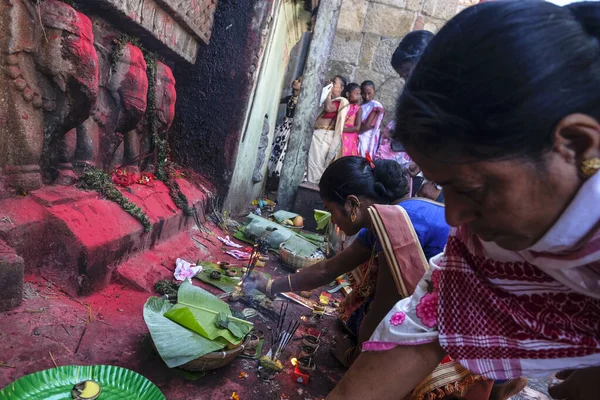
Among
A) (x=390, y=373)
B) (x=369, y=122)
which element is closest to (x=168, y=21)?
(x=390, y=373)

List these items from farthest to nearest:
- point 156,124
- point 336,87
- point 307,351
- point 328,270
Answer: point 336,87 → point 156,124 → point 328,270 → point 307,351

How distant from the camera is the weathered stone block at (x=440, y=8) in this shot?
930 cm

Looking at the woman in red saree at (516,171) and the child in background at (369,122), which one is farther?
the child in background at (369,122)

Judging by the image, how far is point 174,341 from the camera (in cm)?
183

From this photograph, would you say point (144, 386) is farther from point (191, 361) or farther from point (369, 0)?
point (369, 0)

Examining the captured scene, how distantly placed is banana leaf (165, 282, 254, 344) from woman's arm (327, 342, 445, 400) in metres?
0.94

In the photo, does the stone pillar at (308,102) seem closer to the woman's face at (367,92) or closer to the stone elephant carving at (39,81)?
the woman's face at (367,92)

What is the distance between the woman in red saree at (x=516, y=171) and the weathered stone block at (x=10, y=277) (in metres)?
1.62

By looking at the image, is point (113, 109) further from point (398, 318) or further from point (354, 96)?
point (354, 96)

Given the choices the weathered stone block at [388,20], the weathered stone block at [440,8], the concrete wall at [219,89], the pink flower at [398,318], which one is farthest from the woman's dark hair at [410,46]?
the weathered stone block at [440,8]

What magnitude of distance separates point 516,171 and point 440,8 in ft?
33.2

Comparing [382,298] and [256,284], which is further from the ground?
[382,298]

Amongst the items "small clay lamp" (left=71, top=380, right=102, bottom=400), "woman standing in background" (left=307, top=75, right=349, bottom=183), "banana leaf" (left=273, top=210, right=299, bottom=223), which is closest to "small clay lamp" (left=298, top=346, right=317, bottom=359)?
"small clay lamp" (left=71, top=380, right=102, bottom=400)

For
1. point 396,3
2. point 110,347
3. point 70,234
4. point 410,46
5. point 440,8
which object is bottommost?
point 110,347
